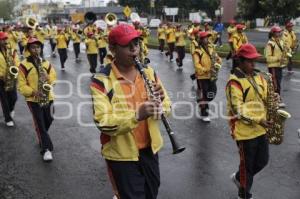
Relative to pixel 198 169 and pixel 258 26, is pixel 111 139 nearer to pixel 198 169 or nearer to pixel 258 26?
pixel 198 169

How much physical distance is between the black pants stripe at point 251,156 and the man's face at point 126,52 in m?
1.96

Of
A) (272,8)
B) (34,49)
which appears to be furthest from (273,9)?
(34,49)

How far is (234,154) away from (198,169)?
87 cm

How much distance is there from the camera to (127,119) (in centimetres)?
360

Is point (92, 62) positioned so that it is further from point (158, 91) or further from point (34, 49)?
point (158, 91)

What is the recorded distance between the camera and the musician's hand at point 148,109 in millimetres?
3496

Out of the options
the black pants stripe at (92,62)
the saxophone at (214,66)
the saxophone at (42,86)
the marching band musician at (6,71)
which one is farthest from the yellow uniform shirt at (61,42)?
the saxophone at (42,86)

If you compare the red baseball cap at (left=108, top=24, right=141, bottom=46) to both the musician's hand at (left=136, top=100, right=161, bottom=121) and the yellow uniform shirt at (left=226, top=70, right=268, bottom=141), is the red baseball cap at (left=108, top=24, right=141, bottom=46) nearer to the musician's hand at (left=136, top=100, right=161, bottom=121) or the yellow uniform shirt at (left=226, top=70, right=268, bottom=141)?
the musician's hand at (left=136, top=100, right=161, bottom=121)

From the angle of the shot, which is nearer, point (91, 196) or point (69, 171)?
point (91, 196)

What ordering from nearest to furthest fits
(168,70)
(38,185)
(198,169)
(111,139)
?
(111,139) < (38,185) < (198,169) < (168,70)

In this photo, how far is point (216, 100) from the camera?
11.7 metres

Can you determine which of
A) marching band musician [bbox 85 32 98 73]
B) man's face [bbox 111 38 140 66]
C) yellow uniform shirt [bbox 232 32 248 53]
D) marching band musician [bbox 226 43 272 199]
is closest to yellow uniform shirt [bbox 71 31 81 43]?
marching band musician [bbox 85 32 98 73]

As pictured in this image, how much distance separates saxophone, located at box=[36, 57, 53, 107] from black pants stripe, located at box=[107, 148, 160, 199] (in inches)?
129

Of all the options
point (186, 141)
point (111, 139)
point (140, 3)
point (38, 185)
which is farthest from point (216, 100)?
point (140, 3)
